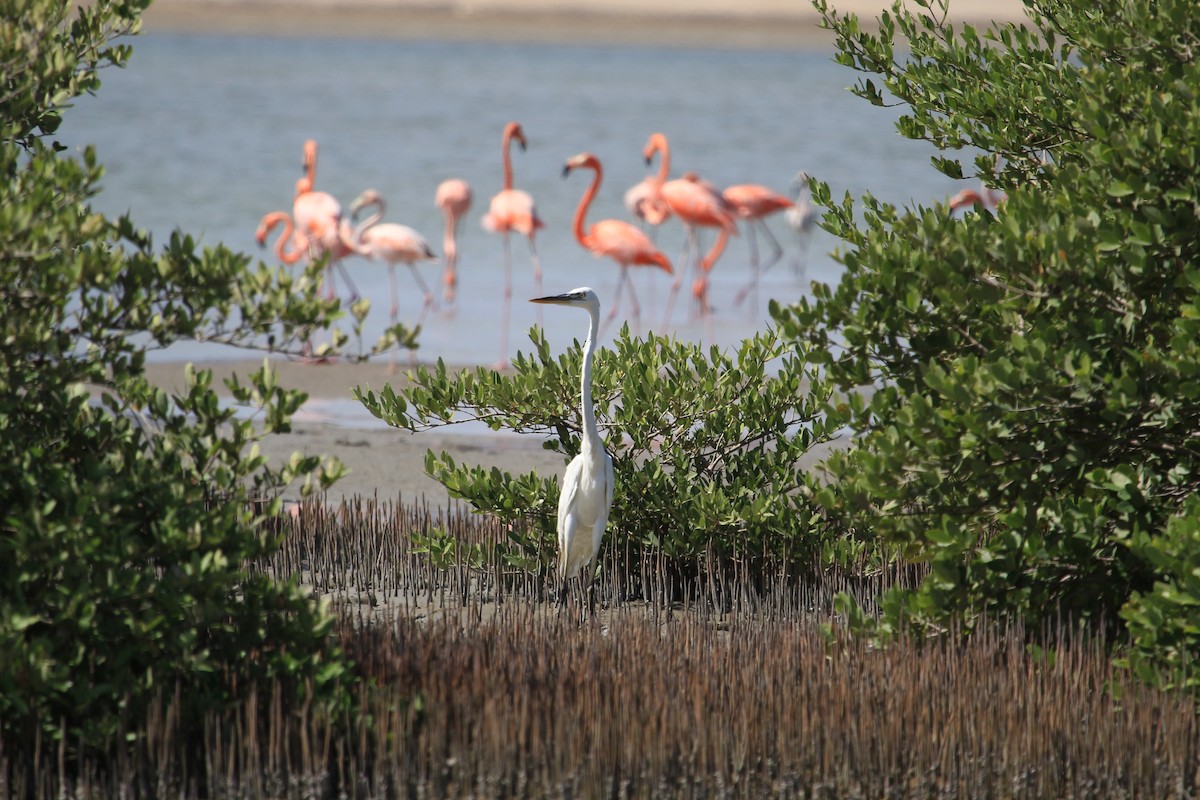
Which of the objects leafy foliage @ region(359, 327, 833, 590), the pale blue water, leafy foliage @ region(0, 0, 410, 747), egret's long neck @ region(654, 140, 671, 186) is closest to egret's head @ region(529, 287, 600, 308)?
leafy foliage @ region(359, 327, 833, 590)

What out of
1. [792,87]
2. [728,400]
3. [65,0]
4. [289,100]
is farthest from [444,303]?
[792,87]

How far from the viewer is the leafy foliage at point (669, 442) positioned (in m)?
5.50

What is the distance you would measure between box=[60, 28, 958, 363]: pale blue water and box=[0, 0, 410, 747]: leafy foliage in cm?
924

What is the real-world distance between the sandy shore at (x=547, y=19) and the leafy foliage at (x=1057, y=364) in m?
46.4

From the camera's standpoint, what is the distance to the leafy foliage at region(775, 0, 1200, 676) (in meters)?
3.71

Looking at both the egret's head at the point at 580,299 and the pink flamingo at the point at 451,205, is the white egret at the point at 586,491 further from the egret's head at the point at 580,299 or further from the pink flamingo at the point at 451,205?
the pink flamingo at the point at 451,205

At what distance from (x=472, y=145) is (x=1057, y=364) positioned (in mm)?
22929

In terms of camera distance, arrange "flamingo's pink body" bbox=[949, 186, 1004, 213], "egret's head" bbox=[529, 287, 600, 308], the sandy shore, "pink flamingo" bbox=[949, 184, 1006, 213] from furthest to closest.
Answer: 1. the sandy shore
2. "egret's head" bbox=[529, 287, 600, 308]
3. "flamingo's pink body" bbox=[949, 186, 1004, 213]
4. "pink flamingo" bbox=[949, 184, 1006, 213]

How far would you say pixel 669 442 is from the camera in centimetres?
579

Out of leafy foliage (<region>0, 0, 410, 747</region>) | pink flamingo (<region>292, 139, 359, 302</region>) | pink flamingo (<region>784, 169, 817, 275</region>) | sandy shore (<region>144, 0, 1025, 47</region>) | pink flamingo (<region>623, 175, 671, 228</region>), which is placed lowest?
leafy foliage (<region>0, 0, 410, 747</region>)

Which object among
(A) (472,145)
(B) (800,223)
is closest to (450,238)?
(B) (800,223)

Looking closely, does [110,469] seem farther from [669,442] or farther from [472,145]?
[472,145]

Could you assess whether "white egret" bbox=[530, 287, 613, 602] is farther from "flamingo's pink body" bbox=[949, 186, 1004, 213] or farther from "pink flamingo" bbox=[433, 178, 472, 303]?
"pink flamingo" bbox=[433, 178, 472, 303]

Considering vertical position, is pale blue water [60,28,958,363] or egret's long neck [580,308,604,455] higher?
pale blue water [60,28,958,363]
